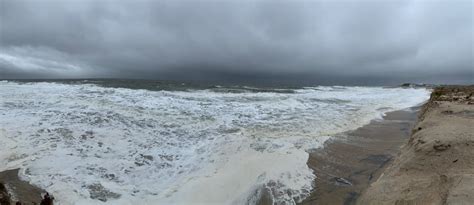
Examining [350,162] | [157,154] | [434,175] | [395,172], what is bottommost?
[350,162]

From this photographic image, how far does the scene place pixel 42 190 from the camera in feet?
17.0

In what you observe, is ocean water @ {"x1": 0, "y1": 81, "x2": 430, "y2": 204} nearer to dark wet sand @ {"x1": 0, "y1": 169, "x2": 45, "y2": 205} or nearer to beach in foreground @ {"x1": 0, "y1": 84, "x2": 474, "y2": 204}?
dark wet sand @ {"x1": 0, "y1": 169, "x2": 45, "y2": 205}

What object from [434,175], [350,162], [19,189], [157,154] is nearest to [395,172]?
[434,175]

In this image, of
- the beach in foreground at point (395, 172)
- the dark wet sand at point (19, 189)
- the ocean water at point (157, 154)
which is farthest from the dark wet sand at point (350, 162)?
the dark wet sand at point (19, 189)

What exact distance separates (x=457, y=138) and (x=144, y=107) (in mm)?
11427

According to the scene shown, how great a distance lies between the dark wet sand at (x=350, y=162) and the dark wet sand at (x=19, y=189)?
4.26 meters

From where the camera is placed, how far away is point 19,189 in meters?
5.14

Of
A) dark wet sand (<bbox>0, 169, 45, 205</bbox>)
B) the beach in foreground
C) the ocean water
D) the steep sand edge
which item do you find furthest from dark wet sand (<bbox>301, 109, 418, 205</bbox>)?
dark wet sand (<bbox>0, 169, 45, 205</bbox>)

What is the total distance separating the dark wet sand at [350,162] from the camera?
16.8ft

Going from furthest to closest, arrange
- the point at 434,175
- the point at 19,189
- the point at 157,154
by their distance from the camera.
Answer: the point at 157,154 < the point at 19,189 < the point at 434,175

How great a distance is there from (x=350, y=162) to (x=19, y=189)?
6318mm

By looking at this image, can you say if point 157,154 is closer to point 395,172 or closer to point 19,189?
point 19,189

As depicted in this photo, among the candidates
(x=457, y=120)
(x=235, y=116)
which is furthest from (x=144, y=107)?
(x=457, y=120)

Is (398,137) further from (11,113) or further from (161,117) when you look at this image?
(11,113)
